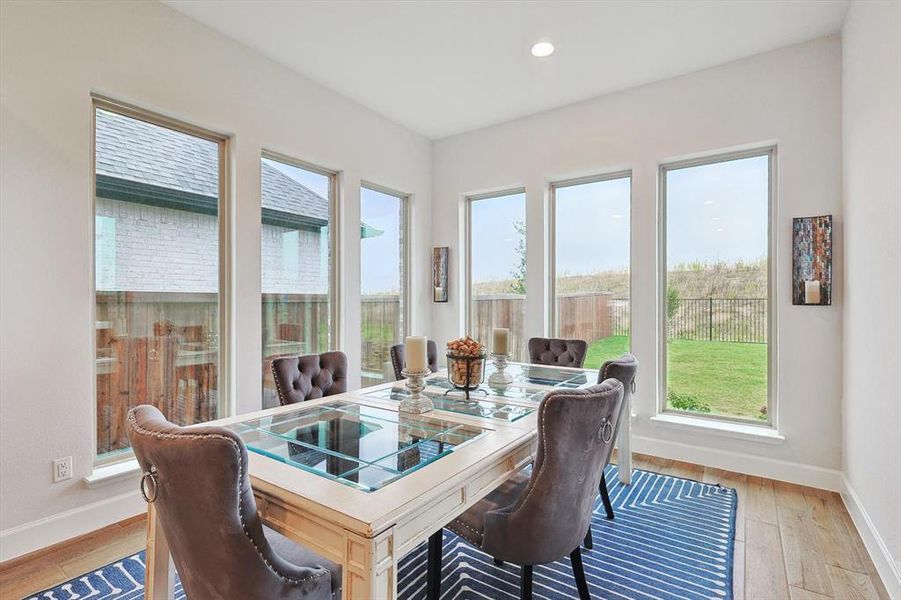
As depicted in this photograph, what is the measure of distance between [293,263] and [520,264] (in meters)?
2.15

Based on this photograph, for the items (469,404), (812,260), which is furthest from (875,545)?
(469,404)

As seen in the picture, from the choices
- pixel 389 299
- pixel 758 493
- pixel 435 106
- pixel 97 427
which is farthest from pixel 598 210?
pixel 97 427

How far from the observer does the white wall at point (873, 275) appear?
196cm

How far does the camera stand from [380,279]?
14.8 ft

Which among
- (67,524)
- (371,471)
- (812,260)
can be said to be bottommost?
(67,524)

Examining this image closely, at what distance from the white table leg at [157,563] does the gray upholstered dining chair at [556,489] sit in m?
0.96

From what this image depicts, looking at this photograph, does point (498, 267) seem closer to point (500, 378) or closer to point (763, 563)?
point (500, 378)

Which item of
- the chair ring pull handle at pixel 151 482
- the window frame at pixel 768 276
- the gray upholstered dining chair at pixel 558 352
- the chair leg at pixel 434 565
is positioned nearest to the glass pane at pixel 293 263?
the gray upholstered dining chair at pixel 558 352

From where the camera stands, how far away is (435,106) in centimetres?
413

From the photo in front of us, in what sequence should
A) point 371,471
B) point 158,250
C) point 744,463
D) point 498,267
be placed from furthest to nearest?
point 498,267, point 744,463, point 158,250, point 371,471

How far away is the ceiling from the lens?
2742 millimetres

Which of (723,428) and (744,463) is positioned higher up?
(723,428)

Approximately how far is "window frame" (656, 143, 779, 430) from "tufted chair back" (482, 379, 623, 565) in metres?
2.45

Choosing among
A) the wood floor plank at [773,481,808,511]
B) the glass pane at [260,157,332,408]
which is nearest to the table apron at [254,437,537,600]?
the glass pane at [260,157,332,408]
